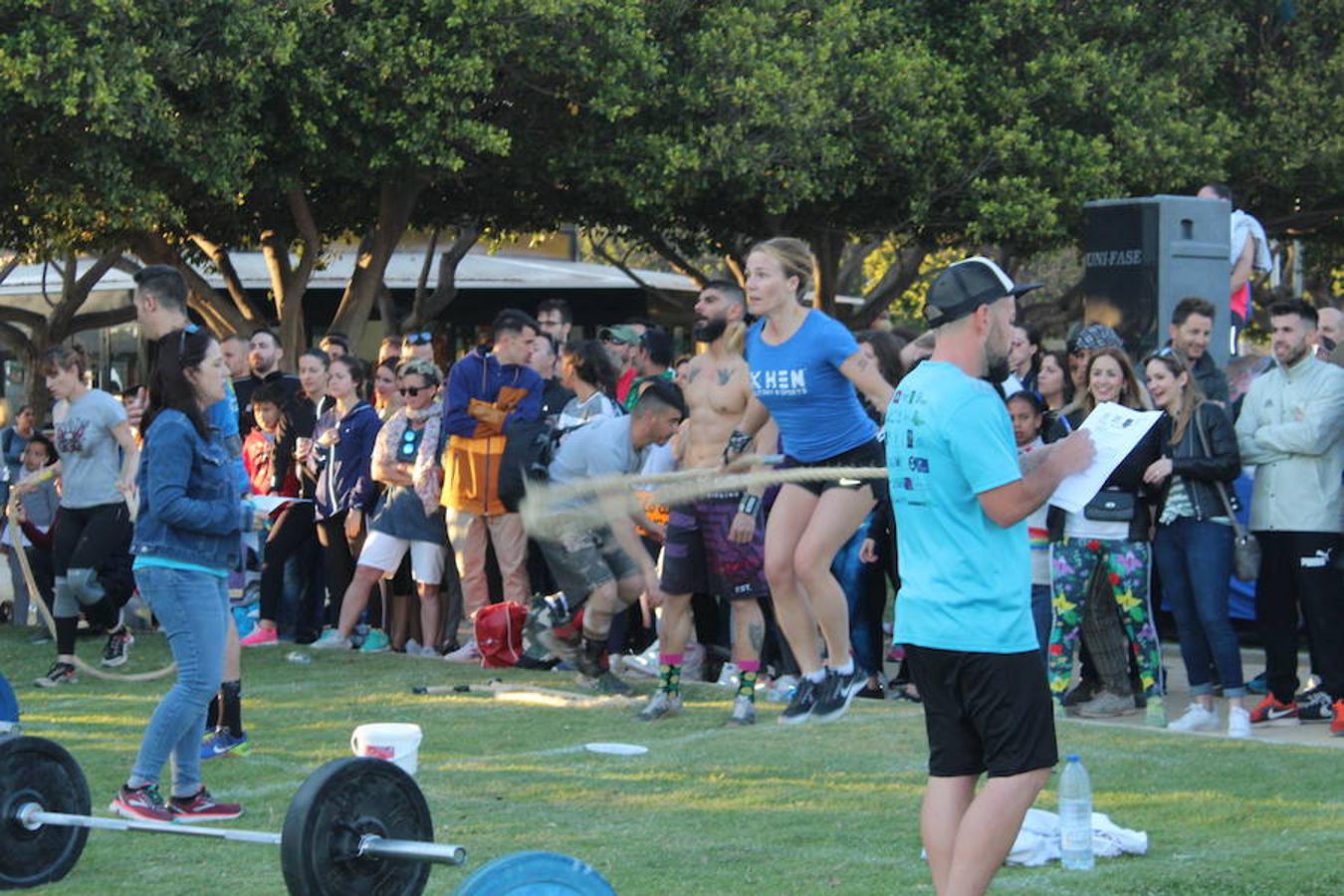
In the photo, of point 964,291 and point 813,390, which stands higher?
point 964,291

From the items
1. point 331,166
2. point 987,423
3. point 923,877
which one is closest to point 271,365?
point 331,166

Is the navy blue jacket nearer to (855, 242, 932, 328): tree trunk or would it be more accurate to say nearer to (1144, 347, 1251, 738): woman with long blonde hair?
(1144, 347, 1251, 738): woman with long blonde hair

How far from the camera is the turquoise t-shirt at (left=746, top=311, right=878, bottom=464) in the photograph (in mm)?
8875

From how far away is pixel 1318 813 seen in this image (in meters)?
7.77

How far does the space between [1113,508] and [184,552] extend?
4.94 meters

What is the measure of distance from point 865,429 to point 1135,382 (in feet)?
5.95

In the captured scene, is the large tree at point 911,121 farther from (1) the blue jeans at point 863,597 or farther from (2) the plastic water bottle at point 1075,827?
(2) the plastic water bottle at point 1075,827

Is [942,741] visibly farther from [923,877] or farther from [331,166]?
[331,166]

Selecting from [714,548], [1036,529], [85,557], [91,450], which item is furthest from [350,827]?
[91,450]

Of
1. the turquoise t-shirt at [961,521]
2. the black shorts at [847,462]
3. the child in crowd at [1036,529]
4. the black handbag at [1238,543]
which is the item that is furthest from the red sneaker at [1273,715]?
the turquoise t-shirt at [961,521]

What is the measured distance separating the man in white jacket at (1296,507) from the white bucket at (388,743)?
4.55 m

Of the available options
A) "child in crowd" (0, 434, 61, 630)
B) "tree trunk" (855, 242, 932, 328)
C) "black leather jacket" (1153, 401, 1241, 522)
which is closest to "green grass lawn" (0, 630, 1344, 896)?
"black leather jacket" (1153, 401, 1241, 522)

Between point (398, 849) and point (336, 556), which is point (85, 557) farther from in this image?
point (398, 849)

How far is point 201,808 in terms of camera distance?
7.91 meters
